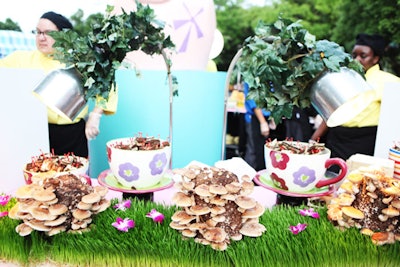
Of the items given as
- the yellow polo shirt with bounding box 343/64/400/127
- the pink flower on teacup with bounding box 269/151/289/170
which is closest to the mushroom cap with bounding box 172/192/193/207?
the pink flower on teacup with bounding box 269/151/289/170

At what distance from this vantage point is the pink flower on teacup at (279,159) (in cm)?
92

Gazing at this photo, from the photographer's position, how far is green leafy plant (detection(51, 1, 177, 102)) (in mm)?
835

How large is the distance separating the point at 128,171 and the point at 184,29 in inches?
28.1

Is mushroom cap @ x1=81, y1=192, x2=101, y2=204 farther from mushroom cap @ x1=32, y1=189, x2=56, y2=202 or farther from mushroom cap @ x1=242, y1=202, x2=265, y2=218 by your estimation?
mushroom cap @ x1=242, y1=202, x2=265, y2=218

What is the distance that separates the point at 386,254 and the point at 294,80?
1.58 feet

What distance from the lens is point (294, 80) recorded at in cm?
88

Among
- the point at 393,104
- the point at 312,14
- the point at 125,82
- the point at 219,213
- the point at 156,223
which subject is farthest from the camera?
the point at 312,14

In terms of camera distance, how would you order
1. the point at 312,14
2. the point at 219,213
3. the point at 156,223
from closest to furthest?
the point at 219,213, the point at 156,223, the point at 312,14

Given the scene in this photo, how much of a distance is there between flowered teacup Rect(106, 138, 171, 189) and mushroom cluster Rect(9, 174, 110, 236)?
12 cm

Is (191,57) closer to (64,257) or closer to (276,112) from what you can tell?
(276,112)

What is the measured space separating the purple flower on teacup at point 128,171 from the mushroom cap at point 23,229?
26 cm

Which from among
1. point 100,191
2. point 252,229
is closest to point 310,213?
point 252,229

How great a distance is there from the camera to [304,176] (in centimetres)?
93

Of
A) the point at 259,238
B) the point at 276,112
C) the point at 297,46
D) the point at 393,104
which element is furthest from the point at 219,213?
the point at 393,104
